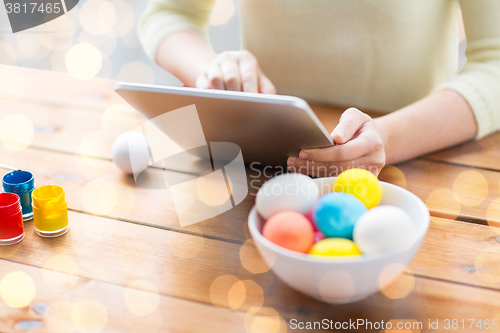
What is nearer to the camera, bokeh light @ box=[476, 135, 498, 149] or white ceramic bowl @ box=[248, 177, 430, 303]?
white ceramic bowl @ box=[248, 177, 430, 303]

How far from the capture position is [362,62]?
1.08 meters

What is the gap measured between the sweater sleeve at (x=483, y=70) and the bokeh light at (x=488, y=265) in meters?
0.40

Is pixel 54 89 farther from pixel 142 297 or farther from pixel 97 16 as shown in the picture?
pixel 97 16

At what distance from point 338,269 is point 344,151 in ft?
0.93

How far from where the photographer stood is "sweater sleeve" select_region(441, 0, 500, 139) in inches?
35.3

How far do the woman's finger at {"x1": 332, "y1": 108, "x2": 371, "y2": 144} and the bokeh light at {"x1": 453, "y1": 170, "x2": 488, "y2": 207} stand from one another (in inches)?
8.1

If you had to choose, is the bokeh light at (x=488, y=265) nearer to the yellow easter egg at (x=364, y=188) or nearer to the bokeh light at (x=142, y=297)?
the yellow easter egg at (x=364, y=188)

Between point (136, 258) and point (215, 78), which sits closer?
point (136, 258)

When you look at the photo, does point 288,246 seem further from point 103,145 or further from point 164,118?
point 103,145

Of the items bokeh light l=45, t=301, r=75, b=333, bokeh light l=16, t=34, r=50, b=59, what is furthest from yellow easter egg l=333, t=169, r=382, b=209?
bokeh light l=16, t=34, r=50, b=59

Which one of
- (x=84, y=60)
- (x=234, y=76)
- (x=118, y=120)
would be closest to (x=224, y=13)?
(x=84, y=60)

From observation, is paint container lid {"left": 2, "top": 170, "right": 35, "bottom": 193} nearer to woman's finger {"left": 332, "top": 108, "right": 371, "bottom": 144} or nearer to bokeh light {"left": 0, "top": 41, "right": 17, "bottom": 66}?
woman's finger {"left": 332, "top": 108, "right": 371, "bottom": 144}

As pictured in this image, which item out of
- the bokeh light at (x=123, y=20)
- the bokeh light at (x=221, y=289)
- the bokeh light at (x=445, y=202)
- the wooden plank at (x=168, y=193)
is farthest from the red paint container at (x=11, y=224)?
the bokeh light at (x=123, y=20)

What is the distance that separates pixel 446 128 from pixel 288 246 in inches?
22.9
